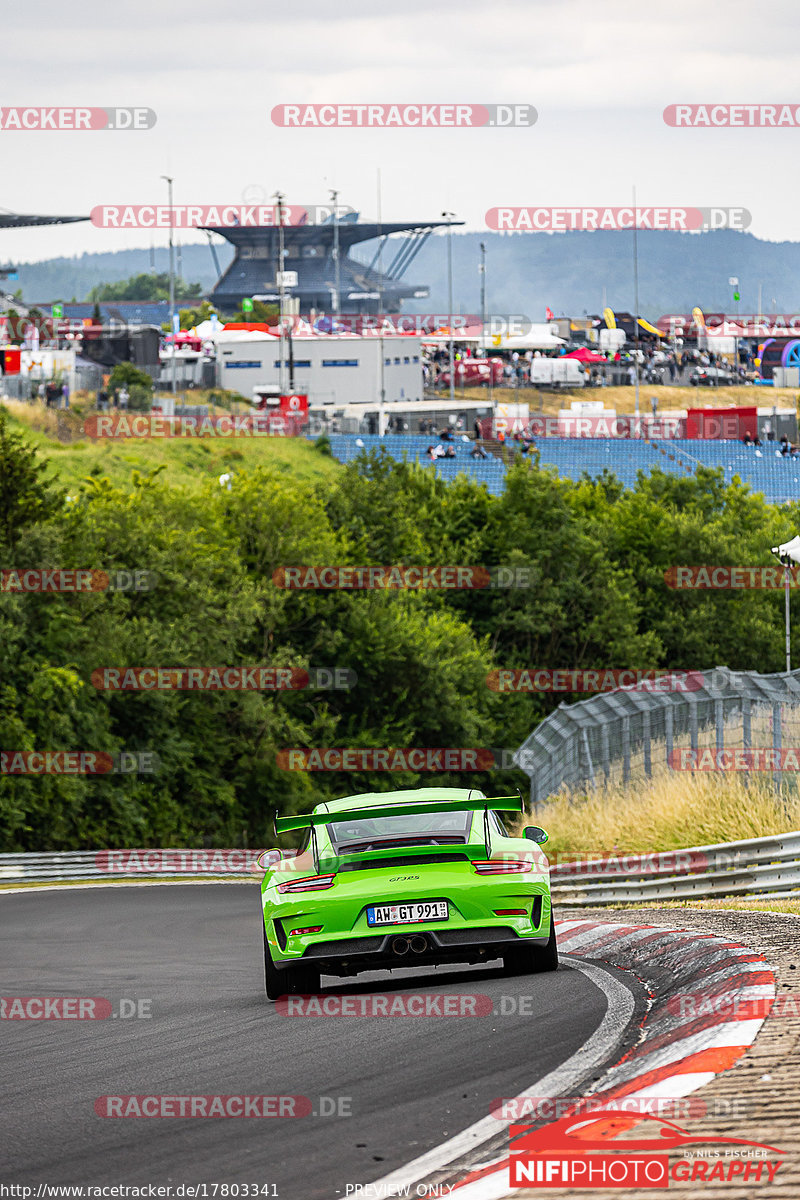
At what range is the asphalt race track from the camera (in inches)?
222

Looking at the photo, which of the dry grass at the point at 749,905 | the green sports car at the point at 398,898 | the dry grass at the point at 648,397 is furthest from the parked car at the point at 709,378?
the green sports car at the point at 398,898

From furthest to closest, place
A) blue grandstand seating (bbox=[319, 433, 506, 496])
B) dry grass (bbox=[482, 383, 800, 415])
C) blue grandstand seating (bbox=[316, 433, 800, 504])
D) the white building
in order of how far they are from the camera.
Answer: dry grass (bbox=[482, 383, 800, 415]), the white building, blue grandstand seating (bbox=[316, 433, 800, 504]), blue grandstand seating (bbox=[319, 433, 506, 496])

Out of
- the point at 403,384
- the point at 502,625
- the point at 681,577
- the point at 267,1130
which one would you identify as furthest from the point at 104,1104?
the point at 403,384

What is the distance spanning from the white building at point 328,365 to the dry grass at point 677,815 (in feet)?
304

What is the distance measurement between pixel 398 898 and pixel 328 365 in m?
112

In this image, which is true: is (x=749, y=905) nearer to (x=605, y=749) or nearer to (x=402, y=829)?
(x=402, y=829)

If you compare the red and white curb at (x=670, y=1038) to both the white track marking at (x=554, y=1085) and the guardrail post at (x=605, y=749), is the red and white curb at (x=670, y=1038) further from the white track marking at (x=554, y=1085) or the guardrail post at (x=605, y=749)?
the guardrail post at (x=605, y=749)

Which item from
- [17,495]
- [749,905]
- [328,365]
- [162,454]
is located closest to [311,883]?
[749,905]

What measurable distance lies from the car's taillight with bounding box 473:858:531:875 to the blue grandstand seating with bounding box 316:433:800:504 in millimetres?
80219

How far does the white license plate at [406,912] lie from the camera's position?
9.30 metres

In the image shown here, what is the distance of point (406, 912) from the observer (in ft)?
30.6

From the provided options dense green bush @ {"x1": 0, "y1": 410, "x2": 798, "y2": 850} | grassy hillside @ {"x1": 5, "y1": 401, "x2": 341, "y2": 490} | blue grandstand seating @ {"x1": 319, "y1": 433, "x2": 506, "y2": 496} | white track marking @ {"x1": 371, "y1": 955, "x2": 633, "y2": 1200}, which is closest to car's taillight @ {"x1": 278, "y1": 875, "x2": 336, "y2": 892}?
white track marking @ {"x1": 371, "y1": 955, "x2": 633, "y2": 1200}

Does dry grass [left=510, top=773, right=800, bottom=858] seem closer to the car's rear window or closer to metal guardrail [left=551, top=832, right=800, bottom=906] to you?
metal guardrail [left=551, top=832, right=800, bottom=906]

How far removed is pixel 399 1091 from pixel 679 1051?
1118mm
